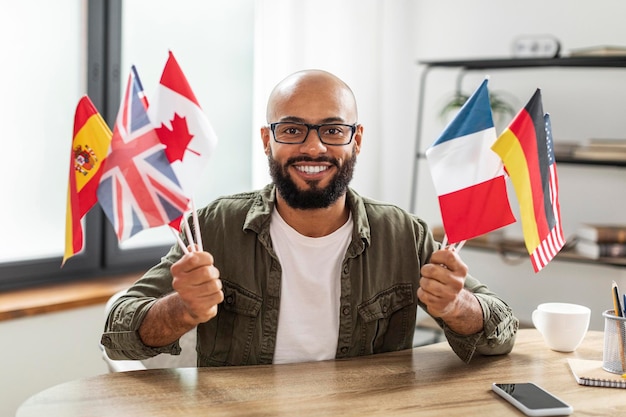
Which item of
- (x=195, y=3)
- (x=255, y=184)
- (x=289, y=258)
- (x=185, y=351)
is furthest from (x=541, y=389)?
(x=195, y=3)

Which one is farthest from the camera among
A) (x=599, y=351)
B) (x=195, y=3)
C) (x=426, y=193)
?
(x=426, y=193)

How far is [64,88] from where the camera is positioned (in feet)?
9.38

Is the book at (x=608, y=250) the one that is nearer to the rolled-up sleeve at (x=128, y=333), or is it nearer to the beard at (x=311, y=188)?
the beard at (x=311, y=188)

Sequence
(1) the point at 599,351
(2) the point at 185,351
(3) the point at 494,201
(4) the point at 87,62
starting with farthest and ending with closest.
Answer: (4) the point at 87,62
(2) the point at 185,351
(1) the point at 599,351
(3) the point at 494,201

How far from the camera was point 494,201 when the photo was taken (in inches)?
60.5

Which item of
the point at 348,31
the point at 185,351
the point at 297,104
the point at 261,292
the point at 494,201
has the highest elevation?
the point at 348,31

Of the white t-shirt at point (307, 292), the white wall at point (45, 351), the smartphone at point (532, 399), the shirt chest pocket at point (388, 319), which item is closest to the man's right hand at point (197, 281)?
the white t-shirt at point (307, 292)

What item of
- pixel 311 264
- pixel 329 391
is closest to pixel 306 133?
pixel 311 264

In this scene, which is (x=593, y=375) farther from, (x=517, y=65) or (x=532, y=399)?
(x=517, y=65)

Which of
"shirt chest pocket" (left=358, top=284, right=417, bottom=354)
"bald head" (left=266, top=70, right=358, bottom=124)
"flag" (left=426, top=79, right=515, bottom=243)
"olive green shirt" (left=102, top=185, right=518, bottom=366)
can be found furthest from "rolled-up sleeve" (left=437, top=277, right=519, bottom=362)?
"bald head" (left=266, top=70, right=358, bottom=124)

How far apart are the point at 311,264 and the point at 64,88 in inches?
58.3

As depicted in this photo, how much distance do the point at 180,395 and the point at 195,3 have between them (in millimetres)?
2192

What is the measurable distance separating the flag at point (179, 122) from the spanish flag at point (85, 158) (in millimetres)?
117

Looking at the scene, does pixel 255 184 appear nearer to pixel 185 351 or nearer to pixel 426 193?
pixel 426 193
